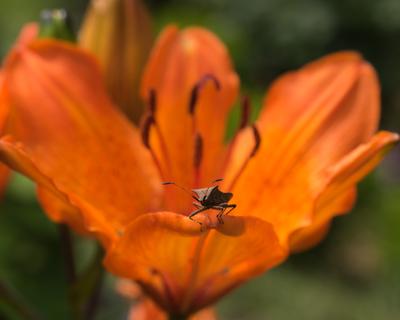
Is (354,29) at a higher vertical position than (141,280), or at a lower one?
lower

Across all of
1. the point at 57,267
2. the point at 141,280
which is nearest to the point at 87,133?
the point at 141,280

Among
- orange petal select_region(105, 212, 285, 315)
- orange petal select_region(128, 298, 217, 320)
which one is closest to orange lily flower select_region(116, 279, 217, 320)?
orange petal select_region(128, 298, 217, 320)

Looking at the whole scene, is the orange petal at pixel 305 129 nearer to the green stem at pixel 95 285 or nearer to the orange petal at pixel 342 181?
the orange petal at pixel 342 181

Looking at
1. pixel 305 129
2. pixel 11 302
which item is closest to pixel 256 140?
pixel 305 129

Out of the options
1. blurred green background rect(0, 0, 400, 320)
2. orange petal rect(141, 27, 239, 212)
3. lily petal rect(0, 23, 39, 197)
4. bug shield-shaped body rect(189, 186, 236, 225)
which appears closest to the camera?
bug shield-shaped body rect(189, 186, 236, 225)

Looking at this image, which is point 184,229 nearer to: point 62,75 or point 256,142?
point 256,142

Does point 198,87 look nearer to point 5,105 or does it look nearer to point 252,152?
point 252,152

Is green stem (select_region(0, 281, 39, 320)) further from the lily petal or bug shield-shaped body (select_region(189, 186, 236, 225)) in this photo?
bug shield-shaped body (select_region(189, 186, 236, 225))
